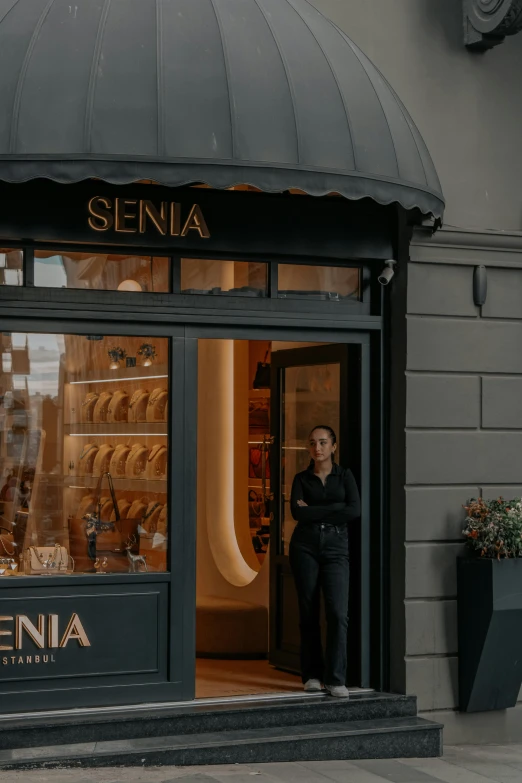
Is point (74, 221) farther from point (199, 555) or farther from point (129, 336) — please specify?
point (199, 555)

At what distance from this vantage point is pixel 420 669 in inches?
345

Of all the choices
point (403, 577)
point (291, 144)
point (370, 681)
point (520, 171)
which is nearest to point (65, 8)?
point (291, 144)

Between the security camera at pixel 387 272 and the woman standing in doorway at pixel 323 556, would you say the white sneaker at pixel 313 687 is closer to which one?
the woman standing in doorway at pixel 323 556

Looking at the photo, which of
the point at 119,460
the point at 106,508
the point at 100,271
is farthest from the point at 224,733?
the point at 100,271

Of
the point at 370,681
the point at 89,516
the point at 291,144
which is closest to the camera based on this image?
the point at 291,144

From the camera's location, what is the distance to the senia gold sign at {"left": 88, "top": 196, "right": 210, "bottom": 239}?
8.01m

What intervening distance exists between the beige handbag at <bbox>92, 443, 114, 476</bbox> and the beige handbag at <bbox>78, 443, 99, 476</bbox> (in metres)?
0.03

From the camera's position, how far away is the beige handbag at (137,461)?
27.7ft

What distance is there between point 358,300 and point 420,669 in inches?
113

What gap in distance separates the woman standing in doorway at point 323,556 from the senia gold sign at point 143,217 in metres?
1.85

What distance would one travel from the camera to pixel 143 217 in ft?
26.6

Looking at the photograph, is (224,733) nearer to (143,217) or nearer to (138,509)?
(138,509)

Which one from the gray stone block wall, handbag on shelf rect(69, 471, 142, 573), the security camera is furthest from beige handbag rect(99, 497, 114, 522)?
the security camera

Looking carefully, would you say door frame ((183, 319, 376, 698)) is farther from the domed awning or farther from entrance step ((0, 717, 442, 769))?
the domed awning
